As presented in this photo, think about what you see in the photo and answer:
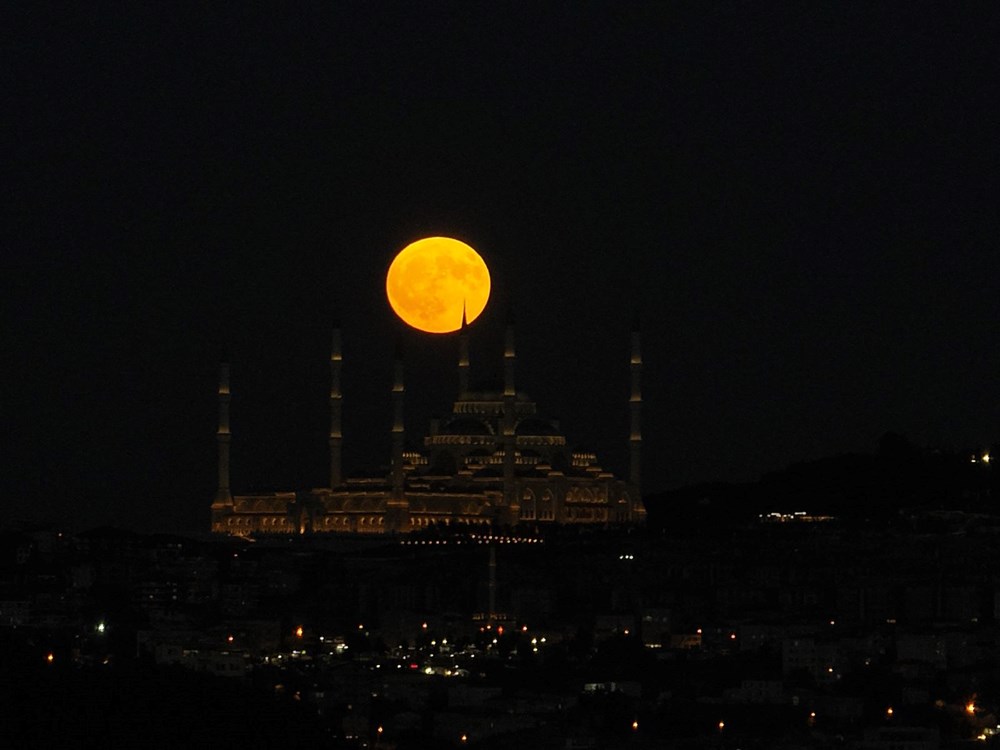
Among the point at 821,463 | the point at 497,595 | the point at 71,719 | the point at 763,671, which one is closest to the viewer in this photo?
the point at 71,719

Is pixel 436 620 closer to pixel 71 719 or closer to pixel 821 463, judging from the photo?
pixel 71 719

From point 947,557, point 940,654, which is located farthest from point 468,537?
point 940,654
